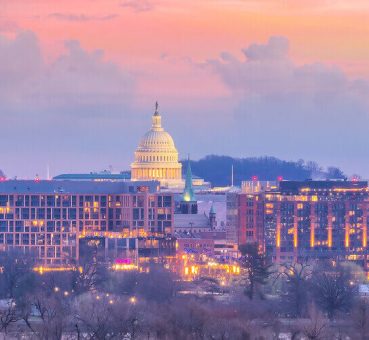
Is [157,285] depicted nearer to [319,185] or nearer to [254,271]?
[254,271]

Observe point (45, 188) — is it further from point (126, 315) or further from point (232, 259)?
point (126, 315)

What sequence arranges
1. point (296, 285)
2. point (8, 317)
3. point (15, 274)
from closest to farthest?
1. point (8, 317)
2. point (296, 285)
3. point (15, 274)

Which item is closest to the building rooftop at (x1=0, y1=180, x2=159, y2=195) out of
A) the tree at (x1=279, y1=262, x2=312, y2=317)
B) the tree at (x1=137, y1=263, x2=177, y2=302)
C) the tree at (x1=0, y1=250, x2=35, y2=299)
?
the tree at (x1=0, y1=250, x2=35, y2=299)

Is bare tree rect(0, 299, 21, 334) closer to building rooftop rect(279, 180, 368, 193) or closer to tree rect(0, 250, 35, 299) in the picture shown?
tree rect(0, 250, 35, 299)

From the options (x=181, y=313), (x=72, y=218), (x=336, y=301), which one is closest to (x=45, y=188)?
(x=72, y=218)

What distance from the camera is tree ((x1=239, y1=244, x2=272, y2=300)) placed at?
14812 centimetres

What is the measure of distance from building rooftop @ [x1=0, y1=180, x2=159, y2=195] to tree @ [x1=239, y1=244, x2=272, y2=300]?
26360 millimetres

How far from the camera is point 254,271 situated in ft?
500

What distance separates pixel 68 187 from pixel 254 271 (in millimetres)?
35515

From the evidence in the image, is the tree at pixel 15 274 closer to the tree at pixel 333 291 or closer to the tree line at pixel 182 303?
the tree line at pixel 182 303

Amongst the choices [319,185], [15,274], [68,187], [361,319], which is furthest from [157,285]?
[68,187]

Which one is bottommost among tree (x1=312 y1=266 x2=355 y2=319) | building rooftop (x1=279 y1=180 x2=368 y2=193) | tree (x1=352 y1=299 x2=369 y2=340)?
tree (x1=352 y1=299 x2=369 y2=340)

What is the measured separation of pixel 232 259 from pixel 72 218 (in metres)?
11.6

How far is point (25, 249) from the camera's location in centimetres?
17688
